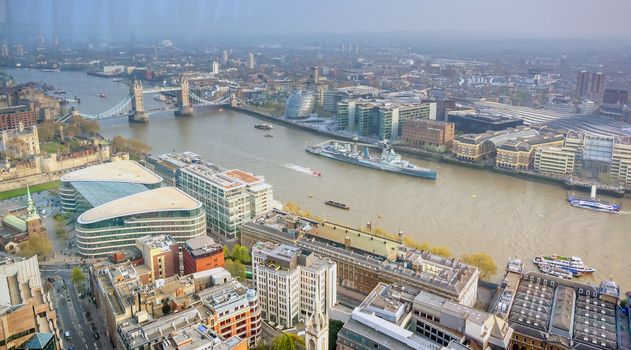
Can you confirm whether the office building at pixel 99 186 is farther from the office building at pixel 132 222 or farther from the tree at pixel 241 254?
the tree at pixel 241 254

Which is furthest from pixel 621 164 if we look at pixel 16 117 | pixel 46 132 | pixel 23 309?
pixel 16 117

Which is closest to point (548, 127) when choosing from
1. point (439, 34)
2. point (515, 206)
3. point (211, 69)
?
point (515, 206)

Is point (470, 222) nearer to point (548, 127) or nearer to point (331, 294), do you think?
point (331, 294)

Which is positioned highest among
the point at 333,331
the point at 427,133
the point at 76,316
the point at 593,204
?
the point at 427,133

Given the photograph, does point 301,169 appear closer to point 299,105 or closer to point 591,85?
point 299,105

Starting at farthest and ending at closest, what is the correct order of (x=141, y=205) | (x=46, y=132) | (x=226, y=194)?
(x=46, y=132)
(x=226, y=194)
(x=141, y=205)

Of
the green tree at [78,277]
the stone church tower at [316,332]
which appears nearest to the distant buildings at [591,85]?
the stone church tower at [316,332]
